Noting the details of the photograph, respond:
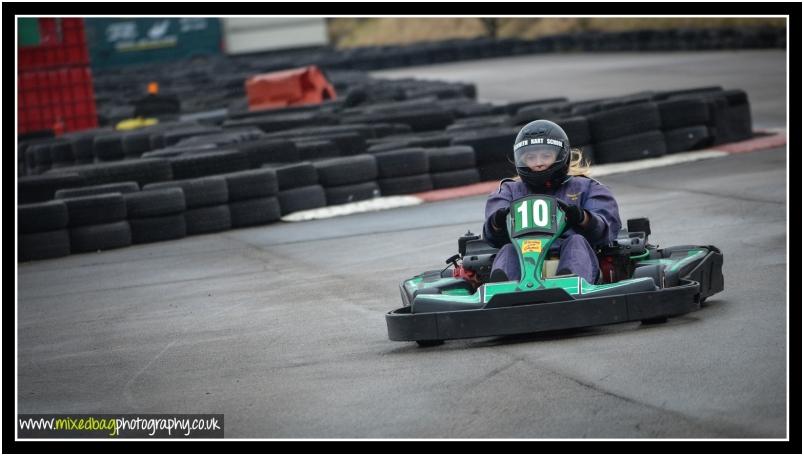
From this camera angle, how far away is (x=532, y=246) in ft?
21.1

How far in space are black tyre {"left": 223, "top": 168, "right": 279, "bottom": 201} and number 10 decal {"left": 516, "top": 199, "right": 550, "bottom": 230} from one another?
593cm

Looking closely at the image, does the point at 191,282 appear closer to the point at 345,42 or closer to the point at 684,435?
the point at 684,435

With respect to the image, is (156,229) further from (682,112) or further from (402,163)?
(682,112)

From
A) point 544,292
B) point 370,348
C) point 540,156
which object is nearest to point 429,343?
point 370,348

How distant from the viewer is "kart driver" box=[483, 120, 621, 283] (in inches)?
256

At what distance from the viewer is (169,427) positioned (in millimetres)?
5121

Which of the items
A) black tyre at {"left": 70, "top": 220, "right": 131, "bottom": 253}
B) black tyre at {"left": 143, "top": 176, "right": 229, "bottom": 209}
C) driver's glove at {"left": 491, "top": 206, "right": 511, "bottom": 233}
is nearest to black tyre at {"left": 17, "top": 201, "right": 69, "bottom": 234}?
black tyre at {"left": 70, "top": 220, "right": 131, "bottom": 253}

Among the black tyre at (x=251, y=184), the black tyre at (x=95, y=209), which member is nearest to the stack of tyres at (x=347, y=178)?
the black tyre at (x=251, y=184)

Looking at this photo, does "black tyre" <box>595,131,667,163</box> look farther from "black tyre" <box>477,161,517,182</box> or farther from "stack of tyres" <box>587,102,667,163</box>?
"black tyre" <box>477,161,517,182</box>

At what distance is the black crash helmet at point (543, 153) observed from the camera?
6750mm

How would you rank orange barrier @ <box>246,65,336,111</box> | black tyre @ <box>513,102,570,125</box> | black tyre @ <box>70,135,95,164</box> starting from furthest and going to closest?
orange barrier @ <box>246,65,336,111</box> → black tyre @ <box>70,135,95,164</box> → black tyre @ <box>513,102,570,125</box>

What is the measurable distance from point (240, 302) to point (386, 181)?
4.74 m

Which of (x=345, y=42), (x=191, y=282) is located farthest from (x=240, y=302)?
(x=345, y=42)

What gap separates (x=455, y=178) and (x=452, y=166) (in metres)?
0.13
